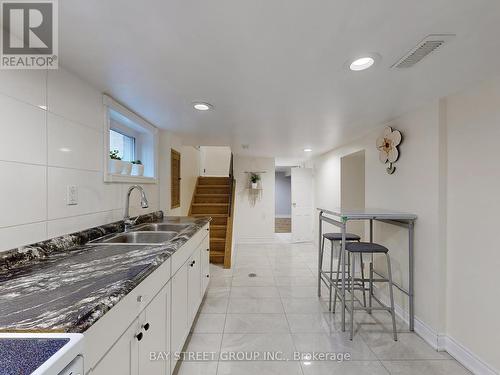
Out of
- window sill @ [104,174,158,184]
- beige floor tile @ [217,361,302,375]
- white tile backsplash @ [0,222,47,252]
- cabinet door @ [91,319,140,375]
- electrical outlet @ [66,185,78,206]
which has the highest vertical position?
window sill @ [104,174,158,184]

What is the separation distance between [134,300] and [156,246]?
1.82 ft

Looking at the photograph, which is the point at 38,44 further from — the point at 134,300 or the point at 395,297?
the point at 395,297

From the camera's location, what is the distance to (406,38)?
1.18 meters

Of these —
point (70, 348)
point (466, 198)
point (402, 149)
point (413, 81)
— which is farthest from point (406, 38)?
point (70, 348)

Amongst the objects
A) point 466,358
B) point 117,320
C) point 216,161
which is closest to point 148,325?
point 117,320

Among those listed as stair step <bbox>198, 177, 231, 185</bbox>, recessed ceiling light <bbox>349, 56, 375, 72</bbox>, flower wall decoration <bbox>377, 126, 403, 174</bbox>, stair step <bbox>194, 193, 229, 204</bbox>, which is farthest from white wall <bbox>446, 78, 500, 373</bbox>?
stair step <bbox>198, 177, 231, 185</bbox>

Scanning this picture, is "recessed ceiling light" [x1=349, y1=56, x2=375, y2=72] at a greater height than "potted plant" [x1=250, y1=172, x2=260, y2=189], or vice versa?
"recessed ceiling light" [x1=349, y1=56, x2=375, y2=72]

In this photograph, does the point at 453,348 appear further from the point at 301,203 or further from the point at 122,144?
the point at 301,203

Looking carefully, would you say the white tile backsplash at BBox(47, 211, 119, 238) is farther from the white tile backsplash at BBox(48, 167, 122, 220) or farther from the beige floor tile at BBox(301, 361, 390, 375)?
the beige floor tile at BBox(301, 361, 390, 375)

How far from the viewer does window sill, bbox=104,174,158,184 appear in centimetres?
200

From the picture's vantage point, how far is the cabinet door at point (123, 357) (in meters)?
0.84

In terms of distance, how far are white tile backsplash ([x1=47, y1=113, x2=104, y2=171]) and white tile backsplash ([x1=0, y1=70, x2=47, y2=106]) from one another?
0.12m

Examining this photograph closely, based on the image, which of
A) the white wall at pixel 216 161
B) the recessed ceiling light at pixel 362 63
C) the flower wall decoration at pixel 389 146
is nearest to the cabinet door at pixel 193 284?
the recessed ceiling light at pixel 362 63

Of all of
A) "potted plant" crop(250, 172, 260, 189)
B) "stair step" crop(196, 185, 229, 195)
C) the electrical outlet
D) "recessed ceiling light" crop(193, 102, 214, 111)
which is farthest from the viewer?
"stair step" crop(196, 185, 229, 195)
